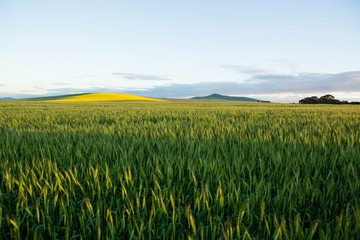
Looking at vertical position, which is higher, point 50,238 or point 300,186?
point 300,186

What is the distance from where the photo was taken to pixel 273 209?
6.06 feet

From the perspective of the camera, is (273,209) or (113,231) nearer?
(113,231)

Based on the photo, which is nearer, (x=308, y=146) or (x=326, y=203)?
(x=326, y=203)

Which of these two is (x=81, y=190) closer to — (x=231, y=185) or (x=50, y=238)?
(x=50, y=238)

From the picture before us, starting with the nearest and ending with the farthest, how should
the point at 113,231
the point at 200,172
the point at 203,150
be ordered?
the point at 113,231 → the point at 200,172 → the point at 203,150

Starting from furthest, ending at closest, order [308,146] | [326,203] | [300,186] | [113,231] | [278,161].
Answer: [308,146] → [278,161] → [300,186] → [326,203] → [113,231]

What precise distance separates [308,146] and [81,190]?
2946 millimetres

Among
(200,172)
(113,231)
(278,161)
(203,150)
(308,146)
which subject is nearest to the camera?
(113,231)

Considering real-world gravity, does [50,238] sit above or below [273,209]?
below

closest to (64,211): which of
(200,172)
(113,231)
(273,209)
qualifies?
(113,231)

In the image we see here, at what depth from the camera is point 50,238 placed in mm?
1666

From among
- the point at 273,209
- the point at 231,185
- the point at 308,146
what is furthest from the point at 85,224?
the point at 308,146

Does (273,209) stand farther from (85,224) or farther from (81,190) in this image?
(81,190)

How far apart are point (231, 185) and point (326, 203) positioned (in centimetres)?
72
